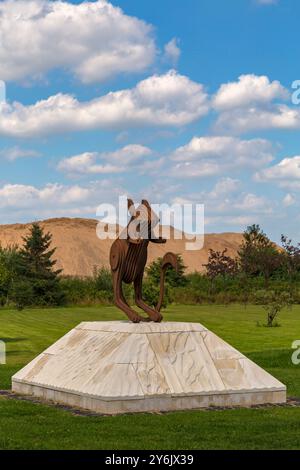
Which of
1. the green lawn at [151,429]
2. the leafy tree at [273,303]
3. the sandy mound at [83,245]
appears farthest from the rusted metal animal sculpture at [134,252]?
the sandy mound at [83,245]

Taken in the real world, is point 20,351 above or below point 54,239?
below

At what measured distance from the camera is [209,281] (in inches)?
2051

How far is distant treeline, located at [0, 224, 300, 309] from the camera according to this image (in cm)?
4088

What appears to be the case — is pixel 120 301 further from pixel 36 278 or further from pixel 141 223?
pixel 36 278

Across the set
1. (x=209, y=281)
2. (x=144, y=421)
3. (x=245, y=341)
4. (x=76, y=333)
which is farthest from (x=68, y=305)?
(x=144, y=421)

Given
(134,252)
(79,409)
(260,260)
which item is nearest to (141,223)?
(134,252)

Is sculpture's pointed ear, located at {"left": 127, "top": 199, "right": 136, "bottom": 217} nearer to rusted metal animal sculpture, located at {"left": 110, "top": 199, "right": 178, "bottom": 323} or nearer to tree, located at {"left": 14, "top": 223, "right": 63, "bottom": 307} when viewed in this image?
rusted metal animal sculpture, located at {"left": 110, "top": 199, "right": 178, "bottom": 323}

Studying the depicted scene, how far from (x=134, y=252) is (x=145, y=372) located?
235 centimetres


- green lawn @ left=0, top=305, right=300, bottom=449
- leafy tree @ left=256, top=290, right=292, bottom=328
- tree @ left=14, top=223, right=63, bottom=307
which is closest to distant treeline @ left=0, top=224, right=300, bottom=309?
tree @ left=14, top=223, right=63, bottom=307

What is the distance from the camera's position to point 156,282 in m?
39.1

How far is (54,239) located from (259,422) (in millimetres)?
86029

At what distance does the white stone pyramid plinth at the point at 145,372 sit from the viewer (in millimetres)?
10594

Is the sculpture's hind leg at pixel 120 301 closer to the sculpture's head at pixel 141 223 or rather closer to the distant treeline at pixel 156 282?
the sculpture's head at pixel 141 223
